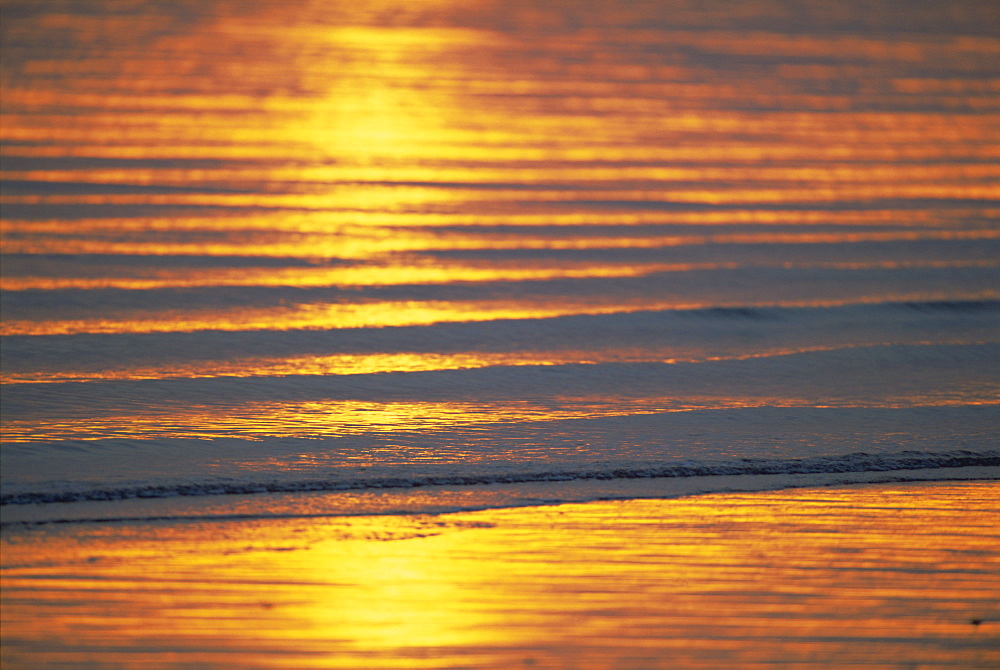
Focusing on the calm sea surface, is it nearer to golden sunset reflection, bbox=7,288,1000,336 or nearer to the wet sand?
golden sunset reflection, bbox=7,288,1000,336

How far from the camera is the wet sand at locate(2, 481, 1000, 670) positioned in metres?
0.90

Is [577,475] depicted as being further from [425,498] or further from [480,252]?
[480,252]

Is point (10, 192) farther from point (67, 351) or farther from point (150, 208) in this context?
point (67, 351)

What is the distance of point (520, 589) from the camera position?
3.20 feet

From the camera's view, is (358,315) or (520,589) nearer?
(520,589)

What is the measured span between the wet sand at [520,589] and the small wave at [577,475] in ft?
0.21

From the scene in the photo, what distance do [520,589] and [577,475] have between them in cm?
24

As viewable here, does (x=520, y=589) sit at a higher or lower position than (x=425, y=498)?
lower

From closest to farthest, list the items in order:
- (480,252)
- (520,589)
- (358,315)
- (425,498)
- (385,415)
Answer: (520,589) → (425,498) → (385,415) → (358,315) → (480,252)

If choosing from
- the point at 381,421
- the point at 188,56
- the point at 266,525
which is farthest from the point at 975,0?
the point at 266,525

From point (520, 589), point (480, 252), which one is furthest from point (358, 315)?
point (520, 589)

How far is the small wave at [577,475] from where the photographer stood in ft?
3.67

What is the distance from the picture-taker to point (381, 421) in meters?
1.33

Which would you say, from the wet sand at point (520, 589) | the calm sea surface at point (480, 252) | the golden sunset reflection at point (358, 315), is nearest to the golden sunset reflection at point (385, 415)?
the calm sea surface at point (480, 252)
